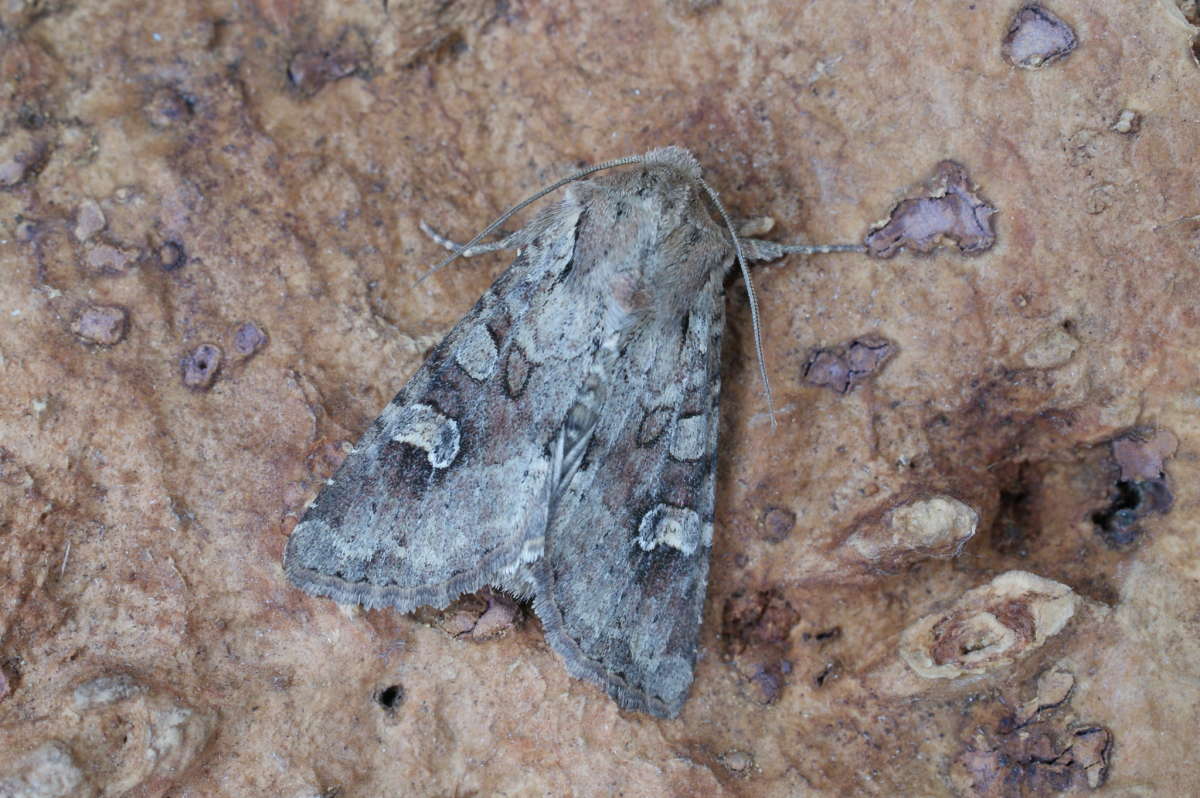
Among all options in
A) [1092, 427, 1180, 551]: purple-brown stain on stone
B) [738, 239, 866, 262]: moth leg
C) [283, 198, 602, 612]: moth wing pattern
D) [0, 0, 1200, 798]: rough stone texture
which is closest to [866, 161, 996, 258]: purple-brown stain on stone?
[0, 0, 1200, 798]: rough stone texture

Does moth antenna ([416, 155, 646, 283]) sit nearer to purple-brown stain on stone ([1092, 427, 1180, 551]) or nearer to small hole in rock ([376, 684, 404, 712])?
small hole in rock ([376, 684, 404, 712])

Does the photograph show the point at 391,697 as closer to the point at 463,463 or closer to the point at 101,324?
the point at 463,463

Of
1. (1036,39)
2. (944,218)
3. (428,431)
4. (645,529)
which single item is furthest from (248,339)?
(1036,39)

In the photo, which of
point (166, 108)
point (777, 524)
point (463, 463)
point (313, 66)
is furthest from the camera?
point (313, 66)

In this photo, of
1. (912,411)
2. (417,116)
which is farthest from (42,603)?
(912,411)

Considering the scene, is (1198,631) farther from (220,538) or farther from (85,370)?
(85,370)

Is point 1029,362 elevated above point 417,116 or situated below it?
below

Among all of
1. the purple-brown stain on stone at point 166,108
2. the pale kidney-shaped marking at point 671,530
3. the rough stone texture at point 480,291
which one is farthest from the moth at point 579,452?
the purple-brown stain on stone at point 166,108
